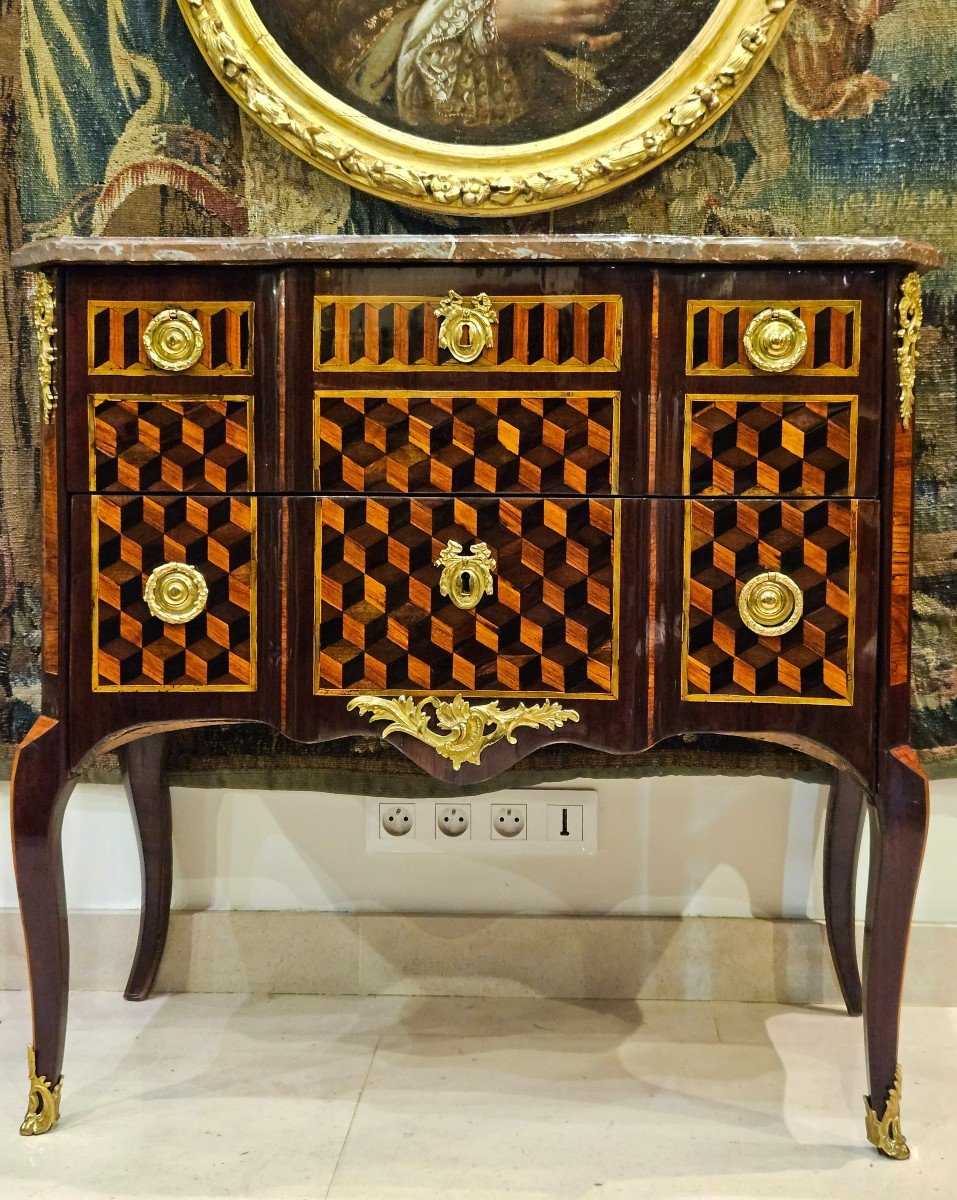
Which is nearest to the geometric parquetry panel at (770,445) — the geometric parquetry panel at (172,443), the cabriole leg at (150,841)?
the geometric parquetry panel at (172,443)

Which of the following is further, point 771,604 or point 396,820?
point 396,820

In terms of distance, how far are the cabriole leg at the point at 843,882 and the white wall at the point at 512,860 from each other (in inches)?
2.9

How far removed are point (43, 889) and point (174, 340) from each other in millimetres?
595

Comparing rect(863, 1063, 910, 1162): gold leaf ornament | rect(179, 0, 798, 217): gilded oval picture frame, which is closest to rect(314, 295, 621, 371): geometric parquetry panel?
rect(179, 0, 798, 217): gilded oval picture frame

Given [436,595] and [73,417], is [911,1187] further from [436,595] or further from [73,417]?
[73,417]

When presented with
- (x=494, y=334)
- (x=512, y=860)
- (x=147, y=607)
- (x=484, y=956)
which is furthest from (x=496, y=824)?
(x=494, y=334)

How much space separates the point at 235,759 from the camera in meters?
1.54

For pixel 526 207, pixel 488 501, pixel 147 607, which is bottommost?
pixel 147 607

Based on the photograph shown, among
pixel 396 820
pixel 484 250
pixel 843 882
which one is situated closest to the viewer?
pixel 484 250

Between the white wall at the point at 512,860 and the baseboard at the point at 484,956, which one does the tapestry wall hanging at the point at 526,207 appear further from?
the baseboard at the point at 484,956

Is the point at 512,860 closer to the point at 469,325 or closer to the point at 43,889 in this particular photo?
the point at 43,889

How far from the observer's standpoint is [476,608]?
1.10 m

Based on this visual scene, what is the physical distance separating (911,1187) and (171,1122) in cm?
80

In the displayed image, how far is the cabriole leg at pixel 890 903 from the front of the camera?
1.09 metres
